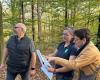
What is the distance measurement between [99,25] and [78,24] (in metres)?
1.15

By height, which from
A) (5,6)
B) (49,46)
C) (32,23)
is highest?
(5,6)

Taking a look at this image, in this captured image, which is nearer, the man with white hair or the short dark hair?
the short dark hair

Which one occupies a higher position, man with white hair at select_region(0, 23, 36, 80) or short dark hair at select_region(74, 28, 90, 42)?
short dark hair at select_region(74, 28, 90, 42)

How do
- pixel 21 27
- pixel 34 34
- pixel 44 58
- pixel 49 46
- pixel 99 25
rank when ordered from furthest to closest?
1. pixel 34 34
2. pixel 49 46
3. pixel 99 25
4. pixel 21 27
5. pixel 44 58

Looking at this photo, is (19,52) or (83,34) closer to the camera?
(83,34)

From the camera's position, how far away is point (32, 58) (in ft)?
20.1

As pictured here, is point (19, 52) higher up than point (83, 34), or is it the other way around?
point (83, 34)

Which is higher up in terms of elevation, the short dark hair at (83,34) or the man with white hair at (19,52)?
the short dark hair at (83,34)

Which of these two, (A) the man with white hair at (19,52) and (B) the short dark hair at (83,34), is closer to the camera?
(B) the short dark hair at (83,34)

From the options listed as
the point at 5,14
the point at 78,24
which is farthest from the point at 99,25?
the point at 5,14

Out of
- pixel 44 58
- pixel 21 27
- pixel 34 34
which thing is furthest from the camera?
pixel 34 34

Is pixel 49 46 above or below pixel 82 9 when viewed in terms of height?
below

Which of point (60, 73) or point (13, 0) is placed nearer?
point (60, 73)

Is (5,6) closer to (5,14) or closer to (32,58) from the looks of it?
(5,14)
